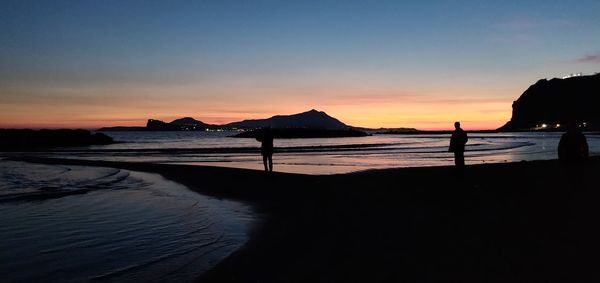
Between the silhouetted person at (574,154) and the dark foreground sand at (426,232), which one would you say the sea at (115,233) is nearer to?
the dark foreground sand at (426,232)

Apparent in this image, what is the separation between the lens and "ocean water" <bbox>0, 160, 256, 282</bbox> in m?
7.29

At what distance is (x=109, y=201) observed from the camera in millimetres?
15797

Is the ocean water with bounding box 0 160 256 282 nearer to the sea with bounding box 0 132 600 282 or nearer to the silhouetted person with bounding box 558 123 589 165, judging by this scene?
the sea with bounding box 0 132 600 282

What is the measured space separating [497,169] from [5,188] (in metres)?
20.4

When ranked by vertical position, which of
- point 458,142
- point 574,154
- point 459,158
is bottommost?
point 459,158

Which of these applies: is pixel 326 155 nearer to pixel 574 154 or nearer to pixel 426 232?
pixel 574 154

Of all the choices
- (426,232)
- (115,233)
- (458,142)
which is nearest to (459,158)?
(458,142)


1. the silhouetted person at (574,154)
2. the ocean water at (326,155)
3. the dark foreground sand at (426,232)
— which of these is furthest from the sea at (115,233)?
the ocean water at (326,155)

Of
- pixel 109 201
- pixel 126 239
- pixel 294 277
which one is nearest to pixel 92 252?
pixel 126 239

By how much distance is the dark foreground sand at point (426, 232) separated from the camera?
20.6 ft

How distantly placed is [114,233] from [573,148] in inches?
479

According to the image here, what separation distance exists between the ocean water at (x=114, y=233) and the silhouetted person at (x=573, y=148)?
352 inches

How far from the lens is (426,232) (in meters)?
8.75

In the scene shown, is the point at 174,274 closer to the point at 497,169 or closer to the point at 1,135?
the point at 497,169
